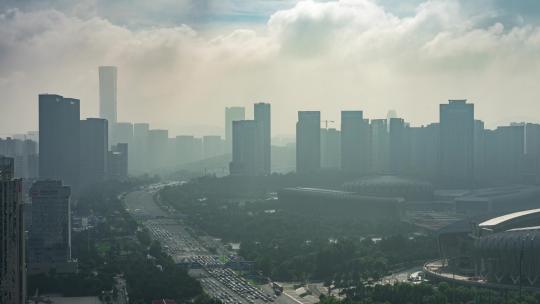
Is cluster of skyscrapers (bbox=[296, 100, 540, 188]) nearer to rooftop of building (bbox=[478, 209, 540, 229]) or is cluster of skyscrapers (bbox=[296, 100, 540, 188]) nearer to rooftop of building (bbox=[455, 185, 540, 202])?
rooftop of building (bbox=[455, 185, 540, 202])

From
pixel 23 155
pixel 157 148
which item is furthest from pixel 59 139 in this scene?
pixel 157 148

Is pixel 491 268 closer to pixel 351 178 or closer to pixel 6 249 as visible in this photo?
pixel 6 249

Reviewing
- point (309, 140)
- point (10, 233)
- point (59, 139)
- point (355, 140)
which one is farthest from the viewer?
point (309, 140)

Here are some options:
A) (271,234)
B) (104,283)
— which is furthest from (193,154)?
(104,283)

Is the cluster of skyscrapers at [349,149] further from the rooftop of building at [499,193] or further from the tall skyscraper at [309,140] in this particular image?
the rooftop of building at [499,193]

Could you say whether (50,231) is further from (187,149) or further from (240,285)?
(187,149)

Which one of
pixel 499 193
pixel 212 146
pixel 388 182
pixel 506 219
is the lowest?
pixel 499 193

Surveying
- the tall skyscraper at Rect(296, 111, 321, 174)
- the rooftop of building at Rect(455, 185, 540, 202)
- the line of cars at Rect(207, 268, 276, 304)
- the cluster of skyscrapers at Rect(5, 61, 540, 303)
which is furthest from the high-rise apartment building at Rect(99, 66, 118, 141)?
the line of cars at Rect(207, 268, 276, 304)
